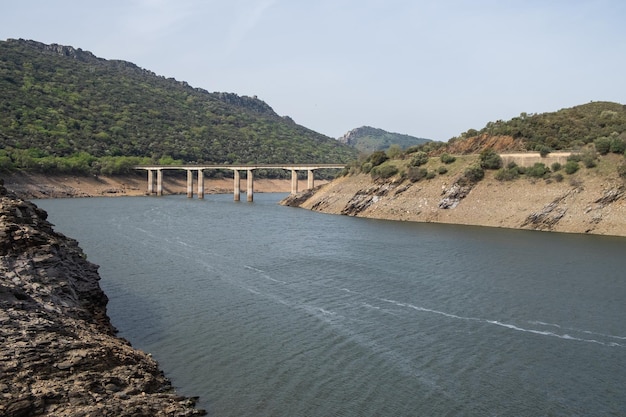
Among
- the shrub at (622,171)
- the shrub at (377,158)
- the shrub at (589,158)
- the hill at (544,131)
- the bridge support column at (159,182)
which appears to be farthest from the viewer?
the bridge support column at (159,182)

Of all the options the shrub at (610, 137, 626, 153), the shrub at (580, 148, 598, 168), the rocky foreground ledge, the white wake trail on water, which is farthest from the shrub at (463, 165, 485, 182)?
the rocky foreground ledge

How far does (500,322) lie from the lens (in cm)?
2775

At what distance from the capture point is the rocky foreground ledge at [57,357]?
1498 centimetres

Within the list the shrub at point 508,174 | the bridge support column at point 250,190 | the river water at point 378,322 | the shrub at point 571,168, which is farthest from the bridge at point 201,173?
the river water at point 378,322

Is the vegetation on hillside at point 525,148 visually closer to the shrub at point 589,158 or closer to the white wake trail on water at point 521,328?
the shrub at point 589,158

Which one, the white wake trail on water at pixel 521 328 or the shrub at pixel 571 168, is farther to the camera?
the shrub at pixel 571 168

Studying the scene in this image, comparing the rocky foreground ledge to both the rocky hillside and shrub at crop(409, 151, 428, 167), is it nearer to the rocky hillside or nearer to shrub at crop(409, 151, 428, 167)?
the rocky hillside

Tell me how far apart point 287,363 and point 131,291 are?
46.8ft

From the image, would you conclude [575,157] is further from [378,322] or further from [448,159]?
[378,322]

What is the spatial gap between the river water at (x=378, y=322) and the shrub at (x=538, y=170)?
18.6 meters

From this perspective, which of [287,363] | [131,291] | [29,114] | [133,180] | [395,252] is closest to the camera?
[287,363]

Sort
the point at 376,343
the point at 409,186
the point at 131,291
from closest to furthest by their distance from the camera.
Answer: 1. the point at 376,343
2. the point at 131,291
3. the point at 409,186

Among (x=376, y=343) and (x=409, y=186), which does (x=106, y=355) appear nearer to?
(x=376, y=343)

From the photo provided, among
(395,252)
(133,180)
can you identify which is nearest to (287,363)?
(395,252)
